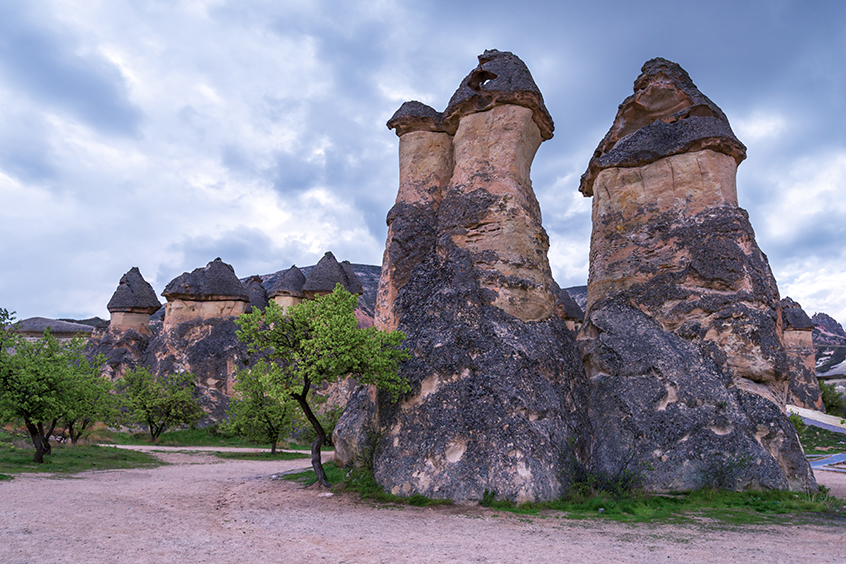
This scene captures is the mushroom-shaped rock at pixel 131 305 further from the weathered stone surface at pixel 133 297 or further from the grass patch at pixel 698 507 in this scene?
the grass patch at pixel 698 507

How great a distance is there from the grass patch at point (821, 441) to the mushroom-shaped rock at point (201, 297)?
104ft

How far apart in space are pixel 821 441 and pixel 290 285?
102ft

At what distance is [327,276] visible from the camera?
30750 mm

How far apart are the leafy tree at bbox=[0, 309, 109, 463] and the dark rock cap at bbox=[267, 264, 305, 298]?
17480 millimetres

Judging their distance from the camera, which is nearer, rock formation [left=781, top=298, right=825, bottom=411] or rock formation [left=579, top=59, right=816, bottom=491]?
rock formation [left=579, top=59, right=816, bottom=491]

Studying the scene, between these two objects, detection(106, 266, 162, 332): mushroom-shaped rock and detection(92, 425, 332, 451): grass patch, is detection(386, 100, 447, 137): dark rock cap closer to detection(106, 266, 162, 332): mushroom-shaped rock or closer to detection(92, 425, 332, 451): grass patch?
detection(92, 425, 332, 451): grass patch

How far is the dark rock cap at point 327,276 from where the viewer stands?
99.7 ft

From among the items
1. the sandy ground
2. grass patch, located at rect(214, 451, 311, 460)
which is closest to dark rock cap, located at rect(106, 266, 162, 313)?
grass patch, located at rect(214, 451, 311, 460)

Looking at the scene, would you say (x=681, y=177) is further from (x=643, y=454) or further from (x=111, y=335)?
(x=111, y=335)

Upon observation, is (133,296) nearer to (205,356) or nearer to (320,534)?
(205,356)

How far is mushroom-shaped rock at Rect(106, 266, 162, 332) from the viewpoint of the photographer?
3256 cm

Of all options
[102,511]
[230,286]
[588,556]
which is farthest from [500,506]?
[230,286]

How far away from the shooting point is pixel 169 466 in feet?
51.2

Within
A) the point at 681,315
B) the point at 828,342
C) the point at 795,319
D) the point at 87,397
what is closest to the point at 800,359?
the point at 795,319
